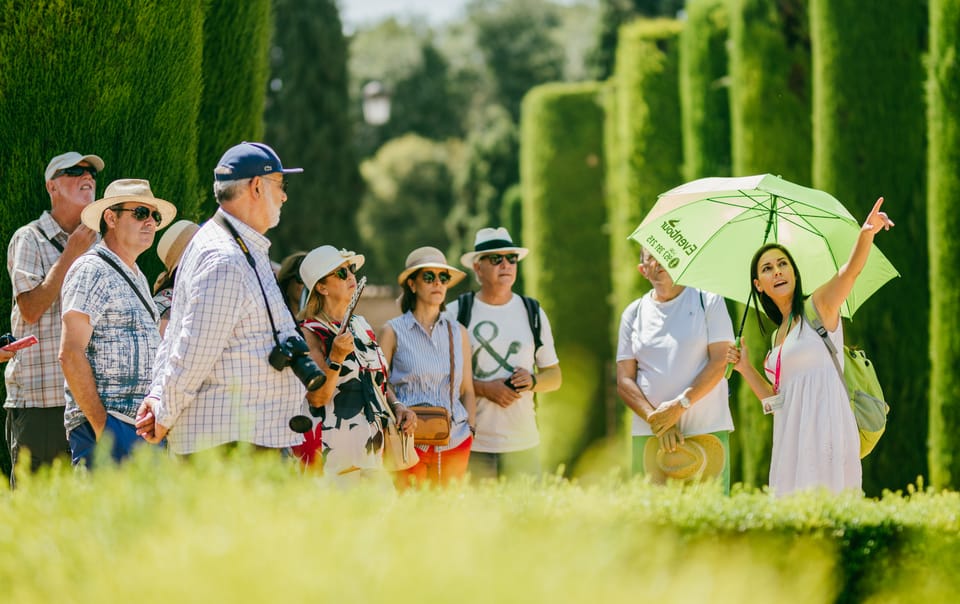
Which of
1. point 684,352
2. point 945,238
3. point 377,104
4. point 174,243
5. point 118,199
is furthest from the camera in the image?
point 377,104

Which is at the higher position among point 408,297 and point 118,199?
point 118,199

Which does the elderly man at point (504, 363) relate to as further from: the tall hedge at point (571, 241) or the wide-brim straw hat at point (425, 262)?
the tall hedge at point (571, 241)

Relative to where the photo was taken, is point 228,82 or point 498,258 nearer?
point 498,258

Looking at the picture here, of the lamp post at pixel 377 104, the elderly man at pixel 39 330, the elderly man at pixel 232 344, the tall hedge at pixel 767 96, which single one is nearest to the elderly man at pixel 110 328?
the elderly man at pixel 39 330

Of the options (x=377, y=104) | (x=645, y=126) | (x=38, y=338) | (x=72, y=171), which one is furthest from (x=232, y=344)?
(x=377, y=104)

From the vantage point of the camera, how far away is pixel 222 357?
14.6 feet

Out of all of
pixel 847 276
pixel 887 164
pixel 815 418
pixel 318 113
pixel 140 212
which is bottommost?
pixel 815 418

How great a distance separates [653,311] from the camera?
6672mm

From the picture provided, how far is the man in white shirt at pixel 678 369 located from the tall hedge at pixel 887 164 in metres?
4.22

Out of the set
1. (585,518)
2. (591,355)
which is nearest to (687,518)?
(585,518)

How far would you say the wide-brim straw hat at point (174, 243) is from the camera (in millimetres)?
6035

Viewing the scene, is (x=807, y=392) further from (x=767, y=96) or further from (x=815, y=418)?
(x=767, y=96)

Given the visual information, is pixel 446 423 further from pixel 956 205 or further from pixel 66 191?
pixel 956 205

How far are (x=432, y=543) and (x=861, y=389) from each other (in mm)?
3554
